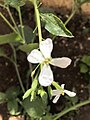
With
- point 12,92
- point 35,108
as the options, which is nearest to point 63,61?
point 35,108

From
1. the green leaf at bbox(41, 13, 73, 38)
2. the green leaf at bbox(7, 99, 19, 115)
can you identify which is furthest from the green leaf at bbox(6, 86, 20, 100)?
the green leaf at bbox(41, 13, 73, 38)

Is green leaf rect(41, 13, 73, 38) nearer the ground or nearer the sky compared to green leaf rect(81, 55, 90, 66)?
nearer the sky

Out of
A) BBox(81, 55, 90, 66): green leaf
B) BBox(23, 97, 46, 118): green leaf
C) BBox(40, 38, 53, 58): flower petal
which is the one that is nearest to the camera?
BBox(40, 38, 53, 58): flower petal

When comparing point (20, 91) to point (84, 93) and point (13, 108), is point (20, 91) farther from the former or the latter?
point (84, 93)

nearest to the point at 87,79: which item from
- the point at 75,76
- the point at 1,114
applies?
the point at 75,76

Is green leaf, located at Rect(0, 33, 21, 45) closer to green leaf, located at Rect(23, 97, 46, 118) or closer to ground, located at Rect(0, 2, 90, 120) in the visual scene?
green leaf, located at Rect(23, 97, 46, 118)

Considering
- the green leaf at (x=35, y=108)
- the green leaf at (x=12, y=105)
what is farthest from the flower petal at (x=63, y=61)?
the green leaf at (x=12, y=105)

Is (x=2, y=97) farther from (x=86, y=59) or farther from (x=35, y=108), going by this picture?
(x=86, y=59)
